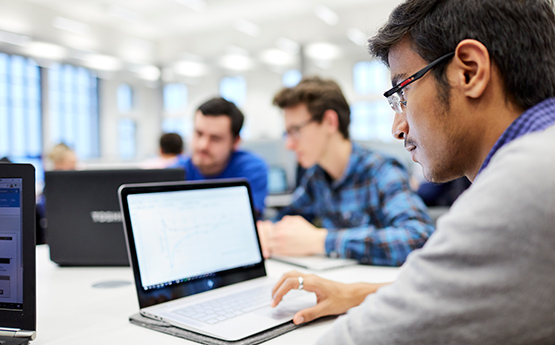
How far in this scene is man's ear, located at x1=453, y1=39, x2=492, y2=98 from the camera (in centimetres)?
69

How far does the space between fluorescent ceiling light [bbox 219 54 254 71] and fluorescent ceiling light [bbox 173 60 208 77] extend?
0.51 meters

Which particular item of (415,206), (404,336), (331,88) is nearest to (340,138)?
(331,88)

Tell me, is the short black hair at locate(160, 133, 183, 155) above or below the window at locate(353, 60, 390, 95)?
below

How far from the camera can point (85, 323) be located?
966mm

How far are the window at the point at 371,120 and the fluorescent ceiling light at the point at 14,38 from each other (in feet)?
17.5

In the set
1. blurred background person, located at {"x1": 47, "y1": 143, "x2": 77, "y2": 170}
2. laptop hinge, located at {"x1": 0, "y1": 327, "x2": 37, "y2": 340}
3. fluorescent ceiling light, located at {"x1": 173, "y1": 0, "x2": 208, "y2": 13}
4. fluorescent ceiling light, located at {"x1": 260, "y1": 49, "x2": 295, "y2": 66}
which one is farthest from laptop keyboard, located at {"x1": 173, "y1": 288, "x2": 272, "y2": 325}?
fluorescent ceiling light, located at {"x1": 260, "y1": 49, "x2": 295, "y2": 66}

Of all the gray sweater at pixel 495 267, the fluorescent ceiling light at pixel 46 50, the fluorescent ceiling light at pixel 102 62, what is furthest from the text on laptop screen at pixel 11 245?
the fluorescent ceiling light at pixel 102 62

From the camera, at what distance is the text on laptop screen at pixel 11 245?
79 centimetres

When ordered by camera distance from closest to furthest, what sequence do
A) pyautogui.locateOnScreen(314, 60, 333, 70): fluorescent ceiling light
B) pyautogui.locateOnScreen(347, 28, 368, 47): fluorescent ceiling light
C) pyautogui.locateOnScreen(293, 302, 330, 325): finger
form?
1. pyautogui.locateOnScreen(293, 302, 330, 325): finger
2. pyautogui.locateOnScreen(347, 28, 368, 47): fluorescent ceiling light
3. pyautogui.locateOnScreen(314, 60, 333, 70): fluorescent ceiling light

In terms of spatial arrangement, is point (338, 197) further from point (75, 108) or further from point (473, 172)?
point (75, 108)

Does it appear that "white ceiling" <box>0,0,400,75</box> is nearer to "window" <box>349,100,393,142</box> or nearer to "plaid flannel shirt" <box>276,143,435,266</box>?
"window" <box>349,100,393,142</box>

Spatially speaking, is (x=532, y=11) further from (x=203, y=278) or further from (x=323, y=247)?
(x=323, y=247)

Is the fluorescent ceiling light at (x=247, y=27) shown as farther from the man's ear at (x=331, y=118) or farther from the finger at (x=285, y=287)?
the finger at (x=285, y=287)

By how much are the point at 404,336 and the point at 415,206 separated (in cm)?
110
